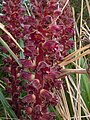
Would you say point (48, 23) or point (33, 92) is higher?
point (48, 23)

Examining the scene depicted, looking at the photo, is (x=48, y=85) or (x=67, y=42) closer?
(x=48, y=85)

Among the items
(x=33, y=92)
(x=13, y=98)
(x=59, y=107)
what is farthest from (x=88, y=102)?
(x=33, y=92)

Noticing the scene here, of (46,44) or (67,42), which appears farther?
(67,42)

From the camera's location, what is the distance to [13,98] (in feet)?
4.78

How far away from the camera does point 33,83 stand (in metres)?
1.15

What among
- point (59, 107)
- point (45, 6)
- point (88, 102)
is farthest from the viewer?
point (88, 102)

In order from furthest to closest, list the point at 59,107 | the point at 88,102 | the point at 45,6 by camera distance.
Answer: the point at 88,102 → the point at 59,107 → the point at 45,6

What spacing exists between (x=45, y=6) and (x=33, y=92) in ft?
0.95

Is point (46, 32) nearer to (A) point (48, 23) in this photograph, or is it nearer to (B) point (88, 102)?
(A) point (48, 23)

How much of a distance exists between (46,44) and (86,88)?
21.9 inches

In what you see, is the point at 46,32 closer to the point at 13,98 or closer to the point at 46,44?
the point at 46,44

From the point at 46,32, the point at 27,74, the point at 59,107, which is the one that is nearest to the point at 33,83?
the point at 27,74

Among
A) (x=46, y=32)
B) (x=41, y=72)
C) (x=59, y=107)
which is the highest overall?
(x=46, y=32)

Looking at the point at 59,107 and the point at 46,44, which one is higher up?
the point at 46,44
